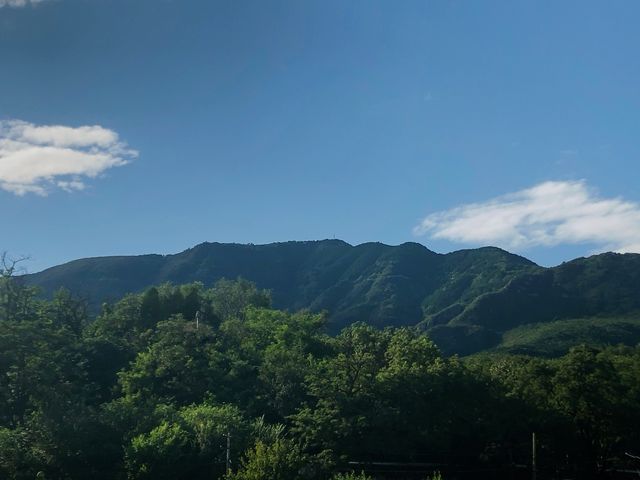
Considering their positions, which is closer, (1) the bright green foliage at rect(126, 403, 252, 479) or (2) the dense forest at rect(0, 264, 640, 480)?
(1) the bright green foliage at rect(126, 403, 252, 479)

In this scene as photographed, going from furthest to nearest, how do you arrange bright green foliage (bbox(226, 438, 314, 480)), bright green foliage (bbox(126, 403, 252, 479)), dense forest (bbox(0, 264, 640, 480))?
dense forest (bbox(0, 264, 640, 480))
bright green foliage (bbox(126, 403, 252, 479))
bright green foliage (bbox(226, 438, 314, 480))

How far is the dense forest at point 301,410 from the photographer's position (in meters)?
39.7

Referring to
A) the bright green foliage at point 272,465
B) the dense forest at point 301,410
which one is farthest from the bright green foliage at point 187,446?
the bright green foliage at point 272,465

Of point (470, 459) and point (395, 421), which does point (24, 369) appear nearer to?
point (395, 421)

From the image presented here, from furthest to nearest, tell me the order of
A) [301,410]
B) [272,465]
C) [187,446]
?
1. [301,410]
2. [187,446]
3. [272,465]

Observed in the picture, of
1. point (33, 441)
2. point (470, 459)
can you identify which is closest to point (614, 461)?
point (470, 459)

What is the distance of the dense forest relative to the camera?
3966 cm

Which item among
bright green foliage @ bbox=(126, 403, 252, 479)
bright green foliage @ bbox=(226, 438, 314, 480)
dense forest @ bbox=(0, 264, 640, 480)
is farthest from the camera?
dense forest @ bbox=(0, 264, 640, 480)

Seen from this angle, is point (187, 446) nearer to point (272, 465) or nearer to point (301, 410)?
point (301, 410)

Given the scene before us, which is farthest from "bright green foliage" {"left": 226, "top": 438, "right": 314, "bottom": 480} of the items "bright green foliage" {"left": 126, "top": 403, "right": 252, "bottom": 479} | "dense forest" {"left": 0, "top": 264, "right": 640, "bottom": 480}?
"bright green foliage" {"left": 126, "top": 403, "right": 252, "bottom": 479}

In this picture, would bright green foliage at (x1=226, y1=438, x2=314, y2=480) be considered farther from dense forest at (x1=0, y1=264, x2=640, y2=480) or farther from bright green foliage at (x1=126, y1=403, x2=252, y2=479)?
bright green foliage at (x1=126, y1=403, x2=252, y2=479)

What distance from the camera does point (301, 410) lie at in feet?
153

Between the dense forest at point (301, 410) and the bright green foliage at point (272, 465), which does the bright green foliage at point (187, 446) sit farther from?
the bright green foliage at point (272, 465)

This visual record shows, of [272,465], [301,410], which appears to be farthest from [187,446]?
[272,465]
